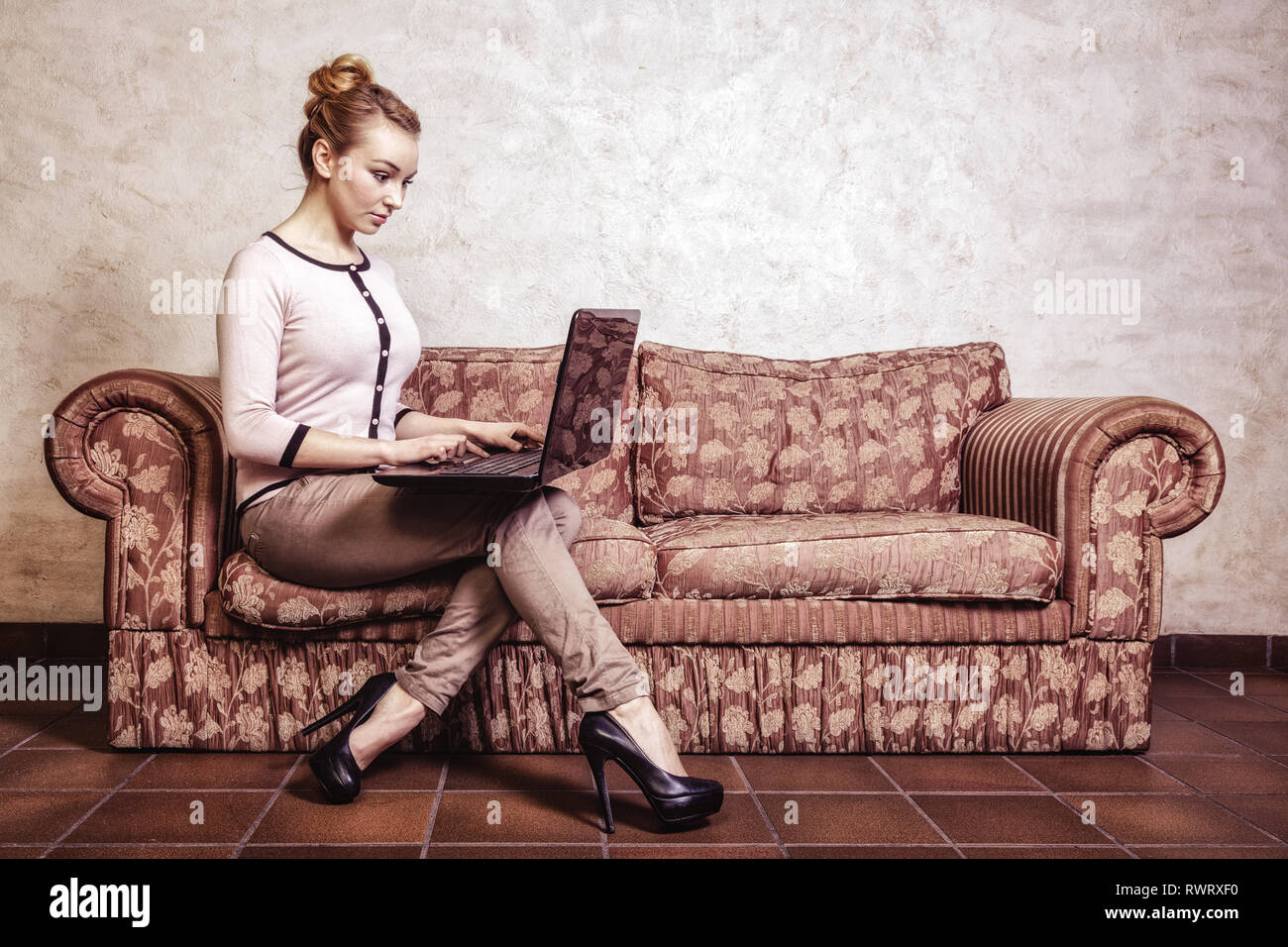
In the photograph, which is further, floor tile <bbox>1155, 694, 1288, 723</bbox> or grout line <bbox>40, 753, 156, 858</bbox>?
floor tile <bbox>1155, 694, 1288, 723</bbox>

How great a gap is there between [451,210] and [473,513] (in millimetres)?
1374

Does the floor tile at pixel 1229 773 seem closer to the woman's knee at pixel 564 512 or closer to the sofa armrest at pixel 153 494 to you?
the woman's knee at pixel 564 512

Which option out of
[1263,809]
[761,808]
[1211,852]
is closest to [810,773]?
[761,808]

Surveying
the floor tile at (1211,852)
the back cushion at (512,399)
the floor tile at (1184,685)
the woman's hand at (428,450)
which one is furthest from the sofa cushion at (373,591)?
the floor tile at (1184,685)

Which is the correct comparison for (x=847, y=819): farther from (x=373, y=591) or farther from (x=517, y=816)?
(x=373, y=591)

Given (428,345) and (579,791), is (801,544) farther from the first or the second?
(428,345)

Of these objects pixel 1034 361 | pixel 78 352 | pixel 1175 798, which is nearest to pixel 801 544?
pixel 1175 798

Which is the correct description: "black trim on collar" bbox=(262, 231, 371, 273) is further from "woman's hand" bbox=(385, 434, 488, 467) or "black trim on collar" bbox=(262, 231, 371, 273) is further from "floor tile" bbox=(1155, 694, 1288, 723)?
"floor tile" bbox=(1155, 694, 1288, 723)

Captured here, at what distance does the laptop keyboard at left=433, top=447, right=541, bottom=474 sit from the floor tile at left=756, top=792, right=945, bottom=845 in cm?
73

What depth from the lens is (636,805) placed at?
1664 mm

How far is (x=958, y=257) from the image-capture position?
284 centimetres

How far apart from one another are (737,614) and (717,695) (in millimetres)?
169

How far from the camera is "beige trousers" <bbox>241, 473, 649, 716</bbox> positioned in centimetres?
160

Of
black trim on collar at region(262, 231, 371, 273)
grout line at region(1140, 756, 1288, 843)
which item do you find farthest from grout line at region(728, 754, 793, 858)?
black trim on collar at region(262, 231, 371, 273)
